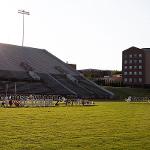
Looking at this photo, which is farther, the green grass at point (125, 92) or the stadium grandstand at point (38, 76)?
the green grass at point (125, 92)

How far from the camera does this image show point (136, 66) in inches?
5910

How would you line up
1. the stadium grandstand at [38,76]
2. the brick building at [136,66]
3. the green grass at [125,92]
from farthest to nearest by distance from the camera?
the brick building at [136,66], the green grass at [125,92], the stadium grandstand at [38,76]

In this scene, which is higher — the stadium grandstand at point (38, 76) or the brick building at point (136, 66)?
the brick building at point (136, 66)

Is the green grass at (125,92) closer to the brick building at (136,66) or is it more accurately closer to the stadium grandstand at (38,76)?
the stadium grandstand at (38,76)

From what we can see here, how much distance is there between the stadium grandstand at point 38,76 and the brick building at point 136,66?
46.9 meters

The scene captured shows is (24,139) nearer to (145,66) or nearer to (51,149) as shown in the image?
(51,149)

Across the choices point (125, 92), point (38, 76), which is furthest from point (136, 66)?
point (38, 76)

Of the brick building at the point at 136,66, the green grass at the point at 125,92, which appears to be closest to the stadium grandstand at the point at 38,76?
the green grass at the point at 125,92

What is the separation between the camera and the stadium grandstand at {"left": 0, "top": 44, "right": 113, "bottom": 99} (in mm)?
77625

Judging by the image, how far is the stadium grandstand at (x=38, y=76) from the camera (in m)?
77.6

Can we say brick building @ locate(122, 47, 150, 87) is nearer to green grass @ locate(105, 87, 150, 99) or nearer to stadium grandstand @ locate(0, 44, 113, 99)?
green grass @ locate(105, 87, 150, 99)

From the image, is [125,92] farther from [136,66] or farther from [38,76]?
[136,66]

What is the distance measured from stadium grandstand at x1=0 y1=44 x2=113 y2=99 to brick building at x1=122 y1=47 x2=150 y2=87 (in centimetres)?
4691

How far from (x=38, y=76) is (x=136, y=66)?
71086 mm
